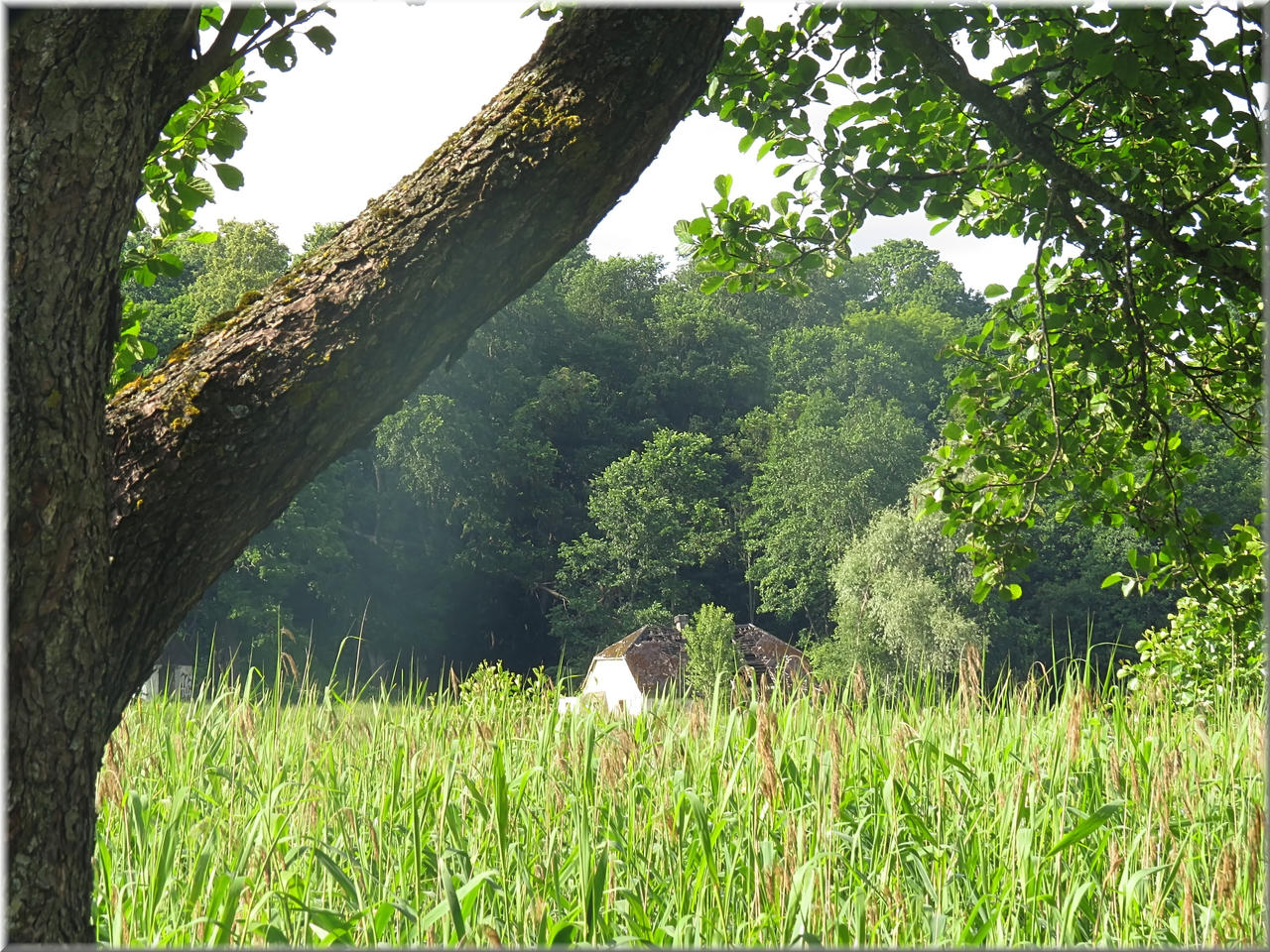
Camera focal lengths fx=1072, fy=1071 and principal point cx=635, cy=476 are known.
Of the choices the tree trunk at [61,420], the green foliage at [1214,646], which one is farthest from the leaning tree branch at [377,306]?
the green foliage at [1214,646]

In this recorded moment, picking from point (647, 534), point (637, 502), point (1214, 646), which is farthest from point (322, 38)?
point (637, 502)

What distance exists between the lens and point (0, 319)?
4.41 ft

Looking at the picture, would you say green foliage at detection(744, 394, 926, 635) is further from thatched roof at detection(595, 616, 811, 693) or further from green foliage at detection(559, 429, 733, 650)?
thatched roof at detection(595, 616, 811, 693)

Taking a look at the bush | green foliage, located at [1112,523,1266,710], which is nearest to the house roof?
the bush

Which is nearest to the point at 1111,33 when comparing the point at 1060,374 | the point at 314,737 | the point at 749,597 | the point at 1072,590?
the point at 1060,374

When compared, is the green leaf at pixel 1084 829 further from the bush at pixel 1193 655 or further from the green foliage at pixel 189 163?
the bush at pixel 1193 655

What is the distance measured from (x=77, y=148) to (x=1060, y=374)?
10.7 ft

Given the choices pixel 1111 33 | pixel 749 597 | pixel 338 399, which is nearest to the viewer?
pixel 338 399

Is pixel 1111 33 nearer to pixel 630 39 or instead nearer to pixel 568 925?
pixel 630 39

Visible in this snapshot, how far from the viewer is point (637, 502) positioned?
3972 cm

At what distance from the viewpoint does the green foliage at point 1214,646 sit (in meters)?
3.79

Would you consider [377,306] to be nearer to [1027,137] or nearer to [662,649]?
[1027,137]

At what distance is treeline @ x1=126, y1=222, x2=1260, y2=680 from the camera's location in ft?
108

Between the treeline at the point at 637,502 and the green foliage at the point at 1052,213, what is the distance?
2628 centimetres
